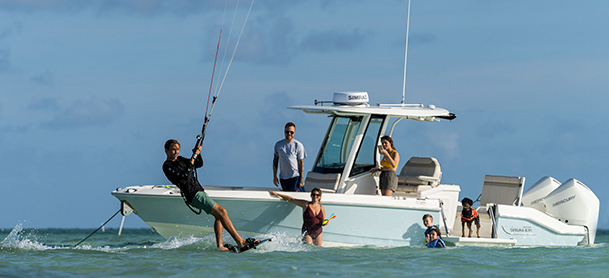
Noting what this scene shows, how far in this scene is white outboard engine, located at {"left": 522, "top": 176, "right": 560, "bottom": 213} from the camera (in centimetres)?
1399

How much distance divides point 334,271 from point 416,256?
1.80 m

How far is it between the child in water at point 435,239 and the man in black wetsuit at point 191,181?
9.84 ft

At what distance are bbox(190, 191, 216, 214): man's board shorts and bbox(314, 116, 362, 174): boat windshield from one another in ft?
8.99

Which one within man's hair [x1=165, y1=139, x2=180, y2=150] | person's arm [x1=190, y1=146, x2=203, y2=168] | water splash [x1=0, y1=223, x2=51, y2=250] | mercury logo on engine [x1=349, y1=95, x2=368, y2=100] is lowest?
water splash [x1=0, y1=223, x2=51, y2=250]

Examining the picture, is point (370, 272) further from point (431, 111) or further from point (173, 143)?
point (431, 111)

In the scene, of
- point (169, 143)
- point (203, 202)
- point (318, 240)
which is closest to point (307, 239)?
point (318, 240)

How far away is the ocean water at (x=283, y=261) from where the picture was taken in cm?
875

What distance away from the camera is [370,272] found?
349 inches


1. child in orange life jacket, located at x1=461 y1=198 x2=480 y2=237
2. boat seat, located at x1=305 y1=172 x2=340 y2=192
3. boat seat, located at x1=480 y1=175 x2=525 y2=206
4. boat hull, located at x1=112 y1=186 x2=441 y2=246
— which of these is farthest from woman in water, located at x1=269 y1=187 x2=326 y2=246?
boat seat, located at x1=480 y1=175 x2=525 y2=206

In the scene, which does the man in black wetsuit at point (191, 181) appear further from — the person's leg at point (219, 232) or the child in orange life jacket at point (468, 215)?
the child in orange life jacket at point (468, 215)

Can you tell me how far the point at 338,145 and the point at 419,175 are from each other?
62.8 inches

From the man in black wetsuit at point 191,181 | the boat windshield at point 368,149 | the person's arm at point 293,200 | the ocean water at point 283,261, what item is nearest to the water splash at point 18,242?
the ocean water at point 283,261

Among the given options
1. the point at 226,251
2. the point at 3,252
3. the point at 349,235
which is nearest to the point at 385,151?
the point at 349,235

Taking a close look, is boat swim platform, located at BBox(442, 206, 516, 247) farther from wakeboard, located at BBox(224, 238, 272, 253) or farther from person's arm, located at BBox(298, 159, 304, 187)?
wakeboard, located at BBox(224, 238, 272, 253)
